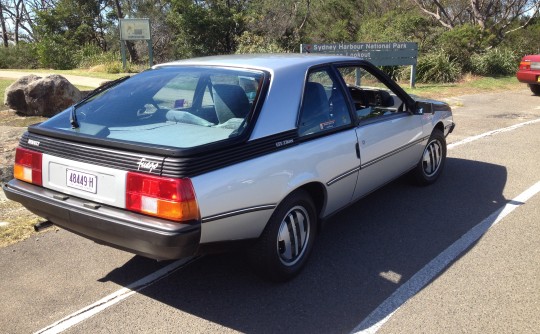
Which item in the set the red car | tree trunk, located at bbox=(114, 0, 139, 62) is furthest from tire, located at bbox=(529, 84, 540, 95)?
tree trunk, located at bbox=(114, 0, 139, 62)

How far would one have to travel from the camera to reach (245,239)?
304 centimetres

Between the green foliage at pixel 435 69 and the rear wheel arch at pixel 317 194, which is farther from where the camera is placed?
the green foliage at pixel 435 69

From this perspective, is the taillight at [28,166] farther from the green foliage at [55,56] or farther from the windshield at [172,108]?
the green foliage at [55,56]

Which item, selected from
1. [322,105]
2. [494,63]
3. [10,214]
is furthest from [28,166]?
[494,63]

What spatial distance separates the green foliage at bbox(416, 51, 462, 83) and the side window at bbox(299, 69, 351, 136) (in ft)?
45.5

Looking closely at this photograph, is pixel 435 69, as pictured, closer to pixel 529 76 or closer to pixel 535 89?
pixel 535 89

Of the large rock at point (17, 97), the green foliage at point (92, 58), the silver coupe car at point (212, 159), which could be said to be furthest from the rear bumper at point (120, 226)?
the green foliage at point (92, 58)

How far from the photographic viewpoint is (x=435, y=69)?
16.6 meters

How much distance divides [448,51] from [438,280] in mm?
16082

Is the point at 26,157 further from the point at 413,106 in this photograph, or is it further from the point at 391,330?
the point at 413,106

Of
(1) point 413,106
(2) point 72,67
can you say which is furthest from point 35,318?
(2) point 72,67

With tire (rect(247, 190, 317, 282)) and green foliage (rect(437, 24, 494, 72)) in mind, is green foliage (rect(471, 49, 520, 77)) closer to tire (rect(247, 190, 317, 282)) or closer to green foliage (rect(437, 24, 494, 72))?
green foliage (rect(437, 24, 494, 72))

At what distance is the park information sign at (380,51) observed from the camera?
12.8 m

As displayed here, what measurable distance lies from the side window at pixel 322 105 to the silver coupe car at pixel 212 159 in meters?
0.01
